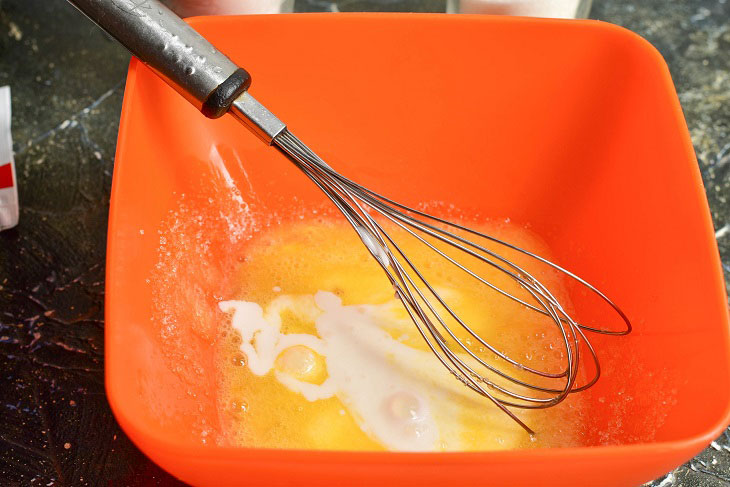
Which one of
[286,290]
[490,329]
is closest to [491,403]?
[490,329]

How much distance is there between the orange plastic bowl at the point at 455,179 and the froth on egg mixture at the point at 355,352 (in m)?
0.02

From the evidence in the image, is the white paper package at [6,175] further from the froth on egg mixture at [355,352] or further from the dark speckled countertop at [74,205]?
the froth on egg mixture at [355,352]

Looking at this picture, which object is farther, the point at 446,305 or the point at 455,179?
the point at 455,179

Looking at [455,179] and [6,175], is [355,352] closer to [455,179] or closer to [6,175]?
[455,179]

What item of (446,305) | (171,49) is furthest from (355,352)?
(171,49)

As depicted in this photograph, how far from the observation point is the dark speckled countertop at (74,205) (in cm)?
54

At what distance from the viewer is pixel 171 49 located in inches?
19.7

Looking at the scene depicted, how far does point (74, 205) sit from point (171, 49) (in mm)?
238

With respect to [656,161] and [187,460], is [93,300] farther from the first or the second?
[656,161]

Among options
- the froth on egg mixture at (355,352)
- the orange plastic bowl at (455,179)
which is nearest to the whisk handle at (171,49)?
the orange plastic bowl at (455,179)

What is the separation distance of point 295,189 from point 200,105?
0.17 m

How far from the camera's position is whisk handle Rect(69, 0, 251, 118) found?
499mm

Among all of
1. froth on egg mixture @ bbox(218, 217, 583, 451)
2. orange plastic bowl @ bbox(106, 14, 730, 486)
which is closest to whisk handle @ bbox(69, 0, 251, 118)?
orange plastic bowl @ bbox(106, 14, 730, 486)

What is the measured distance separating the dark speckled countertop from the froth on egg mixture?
0.30ft
